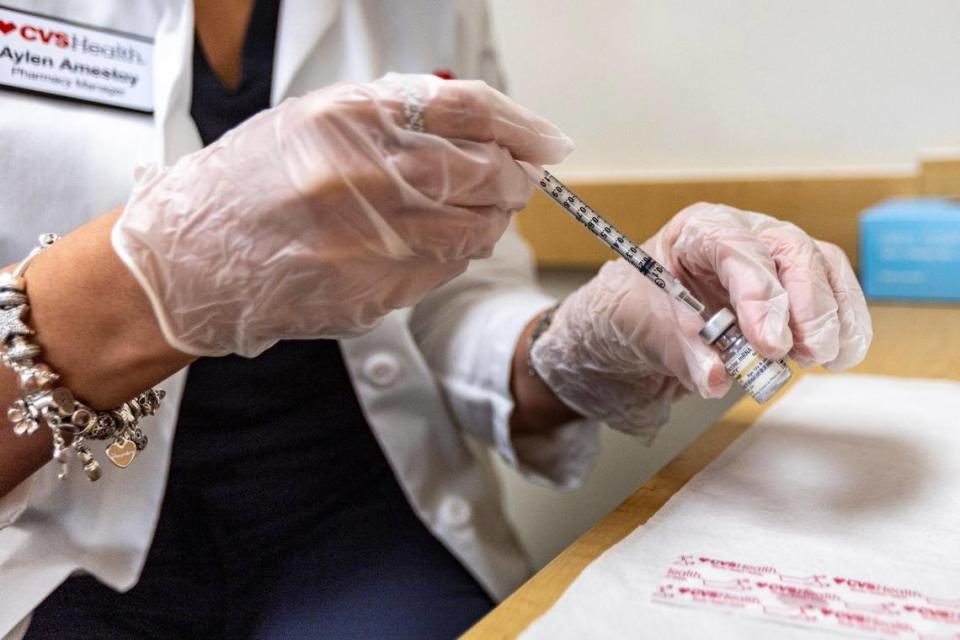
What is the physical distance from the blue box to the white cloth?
309mm

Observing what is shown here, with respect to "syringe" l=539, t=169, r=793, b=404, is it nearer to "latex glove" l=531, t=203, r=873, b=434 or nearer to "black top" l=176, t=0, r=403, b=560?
"latex glove" l=531, t=203, r=873, b=434

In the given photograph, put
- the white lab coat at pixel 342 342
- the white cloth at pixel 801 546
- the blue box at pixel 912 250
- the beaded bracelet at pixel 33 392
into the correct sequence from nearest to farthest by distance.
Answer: the white cloth at pixel 801 546
the beaded bracelet at pixel 33 392
the white lab coat at pixel 342 342
the blue box at pixel 912 250

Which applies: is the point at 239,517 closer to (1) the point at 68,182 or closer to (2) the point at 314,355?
(2) the point at 314,355

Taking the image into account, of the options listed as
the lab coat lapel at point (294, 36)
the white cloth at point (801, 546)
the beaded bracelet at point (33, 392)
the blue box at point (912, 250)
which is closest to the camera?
the white cloth at point (801, 546)

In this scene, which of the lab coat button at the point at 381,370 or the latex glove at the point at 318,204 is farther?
the lab coat button at the point at 381,370

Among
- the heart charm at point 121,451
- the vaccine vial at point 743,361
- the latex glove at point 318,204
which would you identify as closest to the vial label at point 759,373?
the vaccine vial at point 743,361

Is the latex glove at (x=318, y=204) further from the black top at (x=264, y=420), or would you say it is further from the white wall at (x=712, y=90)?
the white wall at (x=712, y=90)

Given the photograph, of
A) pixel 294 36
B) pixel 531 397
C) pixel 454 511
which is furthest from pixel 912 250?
pixel 294 36

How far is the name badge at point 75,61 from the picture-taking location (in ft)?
2.12

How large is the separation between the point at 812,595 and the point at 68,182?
603 mm

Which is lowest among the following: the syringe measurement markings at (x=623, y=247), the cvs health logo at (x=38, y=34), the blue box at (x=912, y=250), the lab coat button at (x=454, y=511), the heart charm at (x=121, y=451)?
the lab coat button at (x=454, y=511)

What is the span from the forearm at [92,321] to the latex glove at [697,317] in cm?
31

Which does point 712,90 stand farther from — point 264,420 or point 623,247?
point 264,420

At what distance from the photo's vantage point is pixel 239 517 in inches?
28.1
